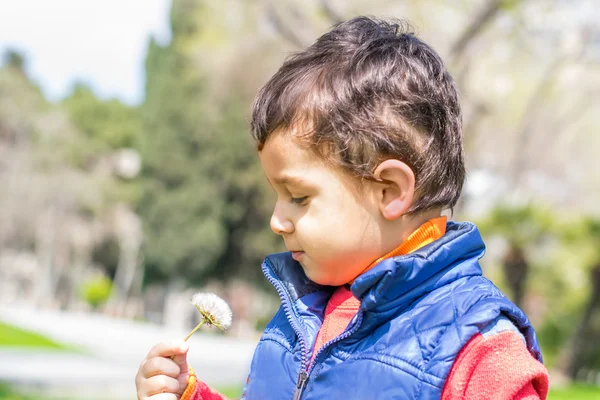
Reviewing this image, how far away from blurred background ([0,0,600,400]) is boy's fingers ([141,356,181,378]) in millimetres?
6175

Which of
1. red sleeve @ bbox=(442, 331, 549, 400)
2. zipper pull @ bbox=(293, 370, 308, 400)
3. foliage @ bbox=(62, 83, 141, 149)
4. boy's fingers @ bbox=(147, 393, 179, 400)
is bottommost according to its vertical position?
red sleeve @ bbox=(442, 331, 549, 400)

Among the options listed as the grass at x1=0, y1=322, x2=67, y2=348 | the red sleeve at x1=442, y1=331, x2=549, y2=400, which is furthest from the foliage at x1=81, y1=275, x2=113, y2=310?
the red sleeve at x1=442, y1=331, x2=549, y2=400

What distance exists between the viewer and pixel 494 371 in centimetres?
116

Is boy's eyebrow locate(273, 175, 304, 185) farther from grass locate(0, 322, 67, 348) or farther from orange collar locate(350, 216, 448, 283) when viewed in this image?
grass locate(0, 322, 67, 348)

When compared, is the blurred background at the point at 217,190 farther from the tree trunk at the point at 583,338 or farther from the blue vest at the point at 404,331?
the blue vest at the point at 404,331

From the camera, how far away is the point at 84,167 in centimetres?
2883

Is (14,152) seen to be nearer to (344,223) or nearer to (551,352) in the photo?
(551,352)

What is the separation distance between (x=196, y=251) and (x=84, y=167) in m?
8.10

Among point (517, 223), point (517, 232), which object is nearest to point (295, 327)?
point (517, 223)

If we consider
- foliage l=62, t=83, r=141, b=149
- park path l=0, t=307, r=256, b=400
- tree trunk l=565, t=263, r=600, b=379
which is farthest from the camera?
foliage l=62, t=83, r=141, b=149

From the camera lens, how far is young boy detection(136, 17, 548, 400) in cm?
120

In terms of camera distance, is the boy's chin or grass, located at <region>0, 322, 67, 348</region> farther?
grass, located at <region>0, 322, 67, 348</region>

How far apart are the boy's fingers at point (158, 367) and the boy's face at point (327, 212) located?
325mm

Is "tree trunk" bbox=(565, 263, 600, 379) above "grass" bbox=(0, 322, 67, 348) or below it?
below
